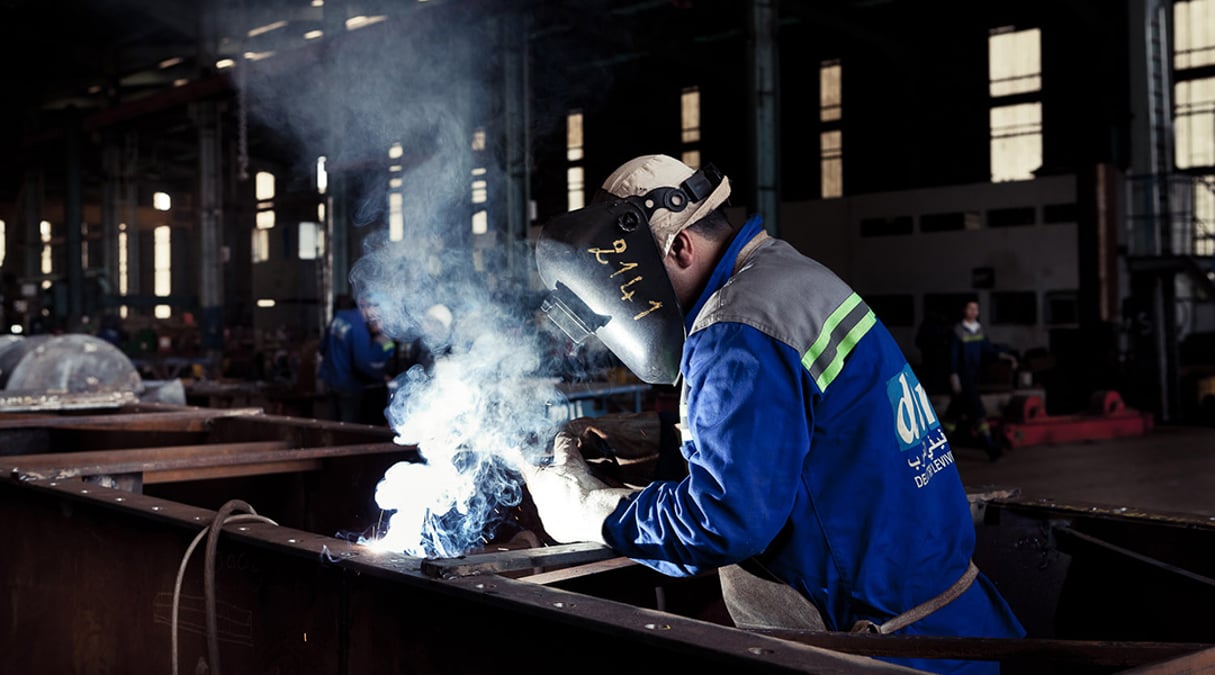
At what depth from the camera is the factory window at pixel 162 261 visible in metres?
31.2

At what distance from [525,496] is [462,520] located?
6.8 inches

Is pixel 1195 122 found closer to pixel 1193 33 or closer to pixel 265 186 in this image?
pixel 1193 33

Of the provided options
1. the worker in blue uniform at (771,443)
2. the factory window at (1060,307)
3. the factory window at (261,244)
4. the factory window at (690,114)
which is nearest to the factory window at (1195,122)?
the factory window at (1060,307)

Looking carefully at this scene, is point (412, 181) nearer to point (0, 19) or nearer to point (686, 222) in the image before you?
point (686, 222)

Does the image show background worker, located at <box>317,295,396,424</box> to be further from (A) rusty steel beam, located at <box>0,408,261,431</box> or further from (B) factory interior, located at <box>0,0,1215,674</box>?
(A) rusty steel beam, located at <box>0,408,261,431</box>

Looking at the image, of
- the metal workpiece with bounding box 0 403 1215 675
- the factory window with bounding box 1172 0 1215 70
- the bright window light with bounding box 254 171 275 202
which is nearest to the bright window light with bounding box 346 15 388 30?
the metal workpiece with bounding box 0 403 1215 675

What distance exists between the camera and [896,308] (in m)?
20.5

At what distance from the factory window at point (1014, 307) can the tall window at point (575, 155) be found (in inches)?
375

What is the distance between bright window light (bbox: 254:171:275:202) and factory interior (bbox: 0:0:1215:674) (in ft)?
0.44

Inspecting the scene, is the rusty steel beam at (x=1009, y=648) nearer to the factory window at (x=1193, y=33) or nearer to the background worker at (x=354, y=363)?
the background worker at (x=354, y=363)

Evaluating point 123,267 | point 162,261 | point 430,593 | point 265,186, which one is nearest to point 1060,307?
point 430,593

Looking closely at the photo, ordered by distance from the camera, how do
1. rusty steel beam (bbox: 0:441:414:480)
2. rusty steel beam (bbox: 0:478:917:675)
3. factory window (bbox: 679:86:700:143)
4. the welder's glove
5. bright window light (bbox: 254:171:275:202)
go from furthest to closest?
bright window light (bbox: 254:171:275:202) < factory window (bbox: 679:86:700:143) < rusty steel beam (bbox: 0:441:414:480) < the welder's glove < rusty steel beam (bbox: 0:478:917:675)

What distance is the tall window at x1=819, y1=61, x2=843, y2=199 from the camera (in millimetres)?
22828

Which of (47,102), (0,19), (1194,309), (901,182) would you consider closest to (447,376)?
(1194,309)
